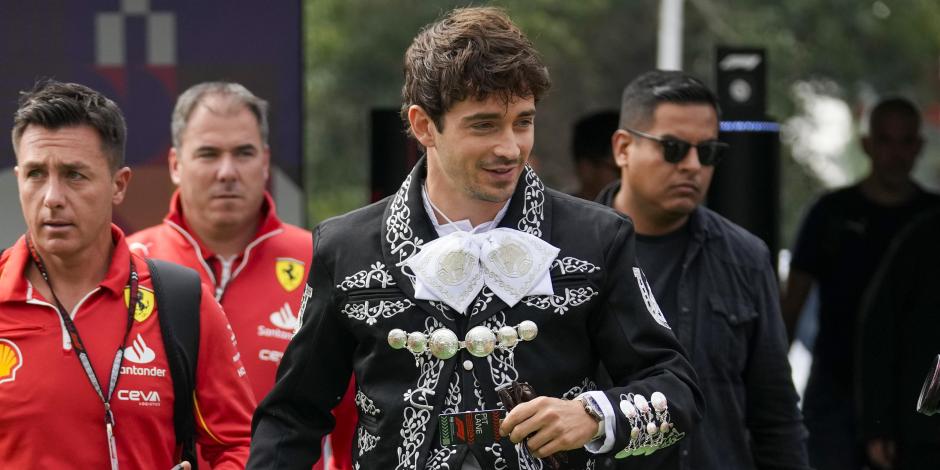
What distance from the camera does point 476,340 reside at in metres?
3.18

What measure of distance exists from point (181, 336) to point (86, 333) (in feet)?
0.74

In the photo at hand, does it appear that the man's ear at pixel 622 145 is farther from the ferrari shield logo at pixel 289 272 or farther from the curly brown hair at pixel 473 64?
the curly brown hair at pixel 473 64

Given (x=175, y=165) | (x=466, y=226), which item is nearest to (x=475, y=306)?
(x=466, y=226)

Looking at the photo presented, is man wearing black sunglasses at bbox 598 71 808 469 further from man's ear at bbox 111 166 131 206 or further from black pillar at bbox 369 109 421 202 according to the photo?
black pillar at bbox 369 109 421 202

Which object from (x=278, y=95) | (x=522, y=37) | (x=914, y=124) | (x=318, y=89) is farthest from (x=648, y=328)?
(x=318, y=89)

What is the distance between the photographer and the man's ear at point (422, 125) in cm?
333

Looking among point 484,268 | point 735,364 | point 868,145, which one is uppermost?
point 484,268

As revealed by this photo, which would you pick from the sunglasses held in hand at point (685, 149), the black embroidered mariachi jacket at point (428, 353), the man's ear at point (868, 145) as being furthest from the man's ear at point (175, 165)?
the man's ear at point (868, 145)

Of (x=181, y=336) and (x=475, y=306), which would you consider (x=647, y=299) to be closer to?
(x=475, y=306)

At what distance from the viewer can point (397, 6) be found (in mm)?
18141

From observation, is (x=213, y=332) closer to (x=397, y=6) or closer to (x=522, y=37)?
(x=522, y=37)

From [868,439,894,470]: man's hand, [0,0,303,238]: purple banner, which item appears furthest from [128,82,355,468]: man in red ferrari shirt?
[868,439,894,470]: man's hand

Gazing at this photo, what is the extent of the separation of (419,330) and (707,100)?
191 centimetres

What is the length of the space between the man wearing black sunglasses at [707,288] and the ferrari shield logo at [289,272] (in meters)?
1.04
